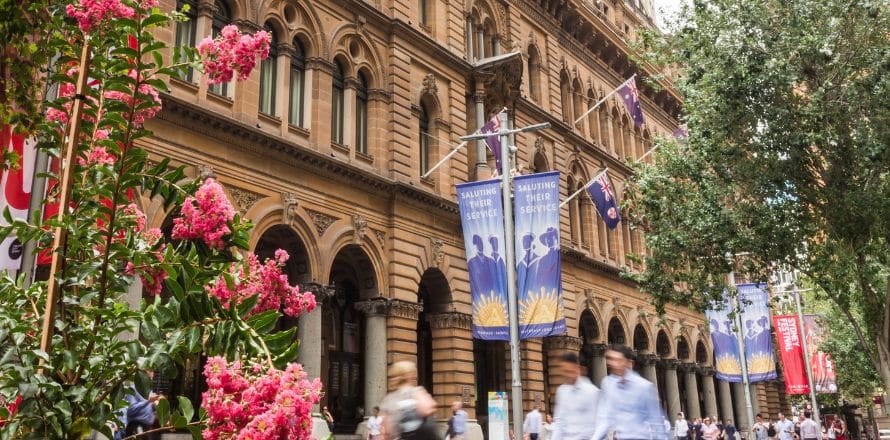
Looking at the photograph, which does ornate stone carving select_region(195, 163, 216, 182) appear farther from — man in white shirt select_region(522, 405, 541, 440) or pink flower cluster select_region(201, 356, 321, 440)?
pink flower cluster select_region(201, 356, 321, 440)

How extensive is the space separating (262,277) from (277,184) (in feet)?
46.3

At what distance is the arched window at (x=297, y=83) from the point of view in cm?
2152

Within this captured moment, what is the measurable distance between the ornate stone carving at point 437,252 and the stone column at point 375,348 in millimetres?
2855

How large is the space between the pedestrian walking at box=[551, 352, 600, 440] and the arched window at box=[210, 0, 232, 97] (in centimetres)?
1294

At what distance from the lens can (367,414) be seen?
21.7 meters

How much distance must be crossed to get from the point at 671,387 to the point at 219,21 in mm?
31119

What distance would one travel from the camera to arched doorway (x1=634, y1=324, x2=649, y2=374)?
3847 centimetres

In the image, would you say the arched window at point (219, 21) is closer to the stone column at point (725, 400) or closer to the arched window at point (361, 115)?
the arched window at point (361, 115)

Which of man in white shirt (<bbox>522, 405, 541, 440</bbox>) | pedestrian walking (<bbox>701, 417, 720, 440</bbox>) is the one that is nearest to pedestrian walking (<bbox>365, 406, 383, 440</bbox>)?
man in white shirt (<bbox>522, 405, 541, 440</bbox>)

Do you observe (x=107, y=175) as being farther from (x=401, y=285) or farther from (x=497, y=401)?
(x=401, y=285)

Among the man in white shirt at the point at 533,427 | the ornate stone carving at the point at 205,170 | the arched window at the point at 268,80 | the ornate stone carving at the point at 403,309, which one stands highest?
the arched window at the point at 268,80

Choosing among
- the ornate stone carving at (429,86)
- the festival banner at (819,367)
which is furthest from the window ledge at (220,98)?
the festival banner at (819,367)

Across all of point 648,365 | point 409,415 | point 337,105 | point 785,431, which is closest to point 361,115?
point 337,105

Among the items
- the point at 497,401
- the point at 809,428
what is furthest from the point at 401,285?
the point at 809,428
